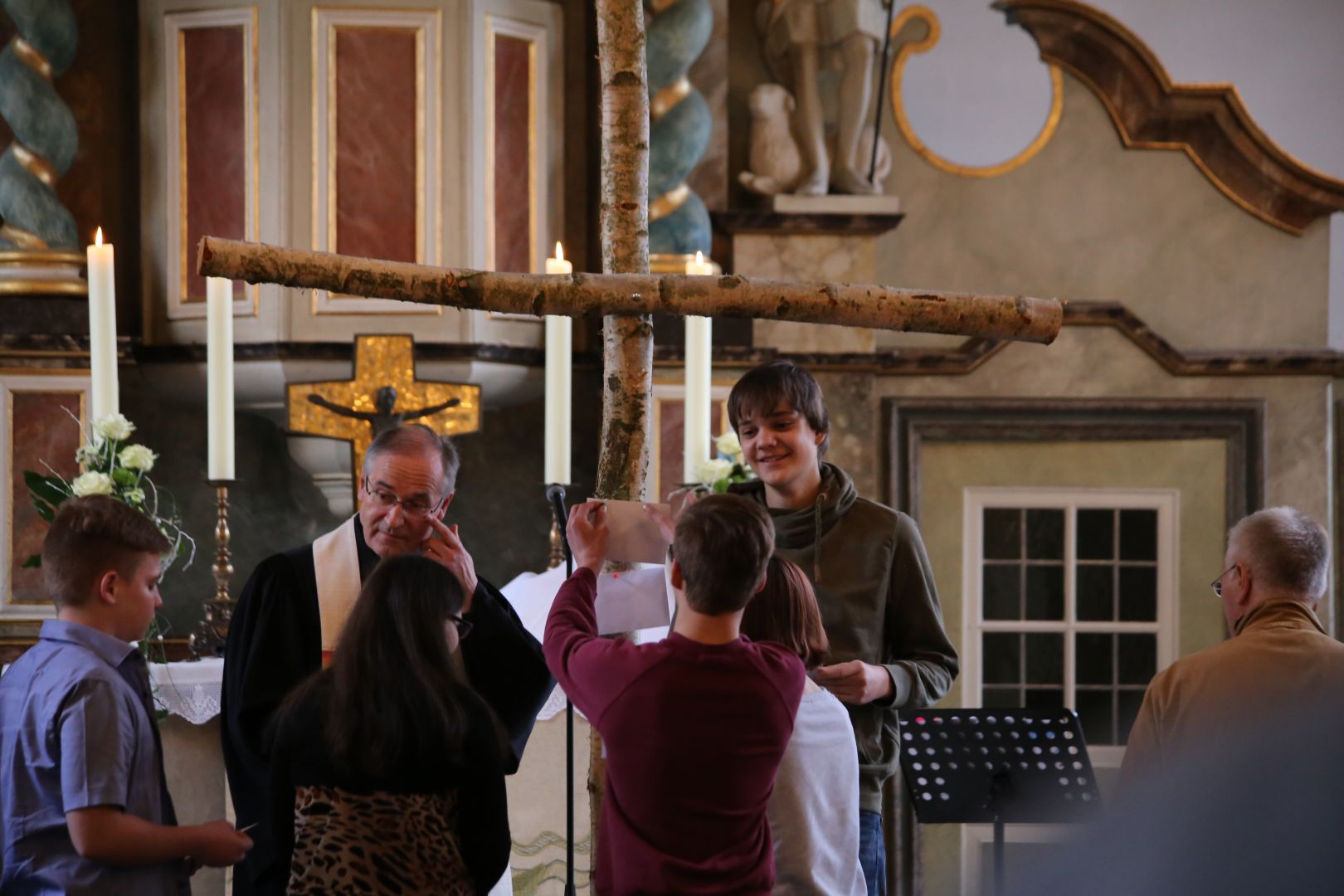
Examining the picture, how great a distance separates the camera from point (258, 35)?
5770 millimetres

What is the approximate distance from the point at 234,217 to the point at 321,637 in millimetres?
3163

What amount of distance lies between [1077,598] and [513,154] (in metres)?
3.01

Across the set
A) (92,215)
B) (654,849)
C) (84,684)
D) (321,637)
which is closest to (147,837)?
(84,684)

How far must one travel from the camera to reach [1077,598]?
22.1 ft

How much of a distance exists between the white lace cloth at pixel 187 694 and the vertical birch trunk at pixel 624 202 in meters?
1.77

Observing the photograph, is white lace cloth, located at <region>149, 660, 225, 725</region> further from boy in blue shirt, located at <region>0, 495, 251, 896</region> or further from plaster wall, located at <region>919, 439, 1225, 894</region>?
plaster wall, located at <region>919, 439, 1225, 894</region>

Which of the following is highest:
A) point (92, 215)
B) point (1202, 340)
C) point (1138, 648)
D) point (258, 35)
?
point (258, 35)

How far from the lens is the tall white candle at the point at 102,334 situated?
4.10 m

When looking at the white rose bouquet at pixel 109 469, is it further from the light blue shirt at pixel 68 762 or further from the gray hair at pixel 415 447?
the light blue shirt at pixel 68 762

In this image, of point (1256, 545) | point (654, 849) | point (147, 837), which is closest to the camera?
point (654, 849)

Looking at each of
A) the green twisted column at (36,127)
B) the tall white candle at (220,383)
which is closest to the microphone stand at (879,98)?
the tall white candle at (220,383)

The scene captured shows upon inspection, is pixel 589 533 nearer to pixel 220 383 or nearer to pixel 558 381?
pixel 558 381

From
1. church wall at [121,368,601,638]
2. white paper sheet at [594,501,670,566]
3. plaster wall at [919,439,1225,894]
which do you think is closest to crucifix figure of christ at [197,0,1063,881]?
white paper sheet at [594,501,670,566]

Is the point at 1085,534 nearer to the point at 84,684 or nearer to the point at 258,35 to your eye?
the point at 258,35
